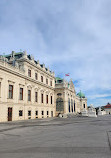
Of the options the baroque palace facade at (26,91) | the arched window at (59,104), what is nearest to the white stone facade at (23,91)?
the baroque palace facade at (26,91)

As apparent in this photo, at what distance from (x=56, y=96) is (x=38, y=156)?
48.0 m

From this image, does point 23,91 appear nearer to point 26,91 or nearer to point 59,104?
point 26,91

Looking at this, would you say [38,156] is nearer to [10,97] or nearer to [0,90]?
[0,90]

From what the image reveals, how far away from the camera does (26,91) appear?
33.8 metres

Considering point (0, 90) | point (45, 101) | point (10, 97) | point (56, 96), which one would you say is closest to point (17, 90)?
point (10, 97)

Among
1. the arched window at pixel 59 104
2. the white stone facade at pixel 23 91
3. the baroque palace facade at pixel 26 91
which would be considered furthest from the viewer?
the arched window at pixel 59 104

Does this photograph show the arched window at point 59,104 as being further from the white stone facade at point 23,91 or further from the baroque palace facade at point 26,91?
the white stone facade at point 23,91

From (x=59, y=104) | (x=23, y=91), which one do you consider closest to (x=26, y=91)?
(x=23, y=91)

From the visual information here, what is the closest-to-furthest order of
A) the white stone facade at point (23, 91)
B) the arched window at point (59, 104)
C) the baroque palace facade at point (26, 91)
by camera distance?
1. the white stone facade at point (23, 91)
2. the baroque palace facade at point (26, 91)
3. the arched window at point (59, 104)

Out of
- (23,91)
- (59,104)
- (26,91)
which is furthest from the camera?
(59,104)

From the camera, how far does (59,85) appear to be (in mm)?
55312

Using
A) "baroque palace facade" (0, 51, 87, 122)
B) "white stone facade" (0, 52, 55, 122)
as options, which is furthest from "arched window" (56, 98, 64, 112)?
"white stone facade" (0, 52, 55, 122)

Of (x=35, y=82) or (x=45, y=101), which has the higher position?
(x=35, y=82)

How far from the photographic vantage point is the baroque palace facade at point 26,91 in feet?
87.7
